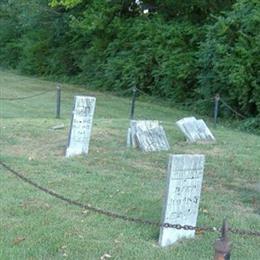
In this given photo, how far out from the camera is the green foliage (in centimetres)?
1866

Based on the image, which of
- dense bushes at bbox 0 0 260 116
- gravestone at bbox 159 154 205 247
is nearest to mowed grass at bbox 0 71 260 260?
gravestone at bbox 159 154 205 247

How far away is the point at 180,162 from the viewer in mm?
5676

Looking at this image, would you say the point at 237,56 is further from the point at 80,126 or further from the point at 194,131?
the point at 80,126

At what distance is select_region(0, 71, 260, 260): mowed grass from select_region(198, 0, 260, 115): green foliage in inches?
231

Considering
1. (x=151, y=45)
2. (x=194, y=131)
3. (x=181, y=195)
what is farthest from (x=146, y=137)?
(x=151, y=45)

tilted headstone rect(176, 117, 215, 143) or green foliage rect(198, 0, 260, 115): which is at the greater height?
green foliage rect(198, 0, 260, 115)

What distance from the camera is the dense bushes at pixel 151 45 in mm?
19391

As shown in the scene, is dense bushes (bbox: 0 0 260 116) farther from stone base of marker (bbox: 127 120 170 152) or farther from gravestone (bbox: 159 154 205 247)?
gravestone (bbox: 159 154 205 247)

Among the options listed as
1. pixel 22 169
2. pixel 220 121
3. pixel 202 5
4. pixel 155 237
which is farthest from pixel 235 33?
pixel 155 237

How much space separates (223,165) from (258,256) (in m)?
4.09

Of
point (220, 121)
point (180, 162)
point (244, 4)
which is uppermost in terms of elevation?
point (244, 4)

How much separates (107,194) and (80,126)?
2.79 metres

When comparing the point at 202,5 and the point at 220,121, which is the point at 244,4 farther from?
the point at 202,5

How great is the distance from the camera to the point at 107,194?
24.0ft
